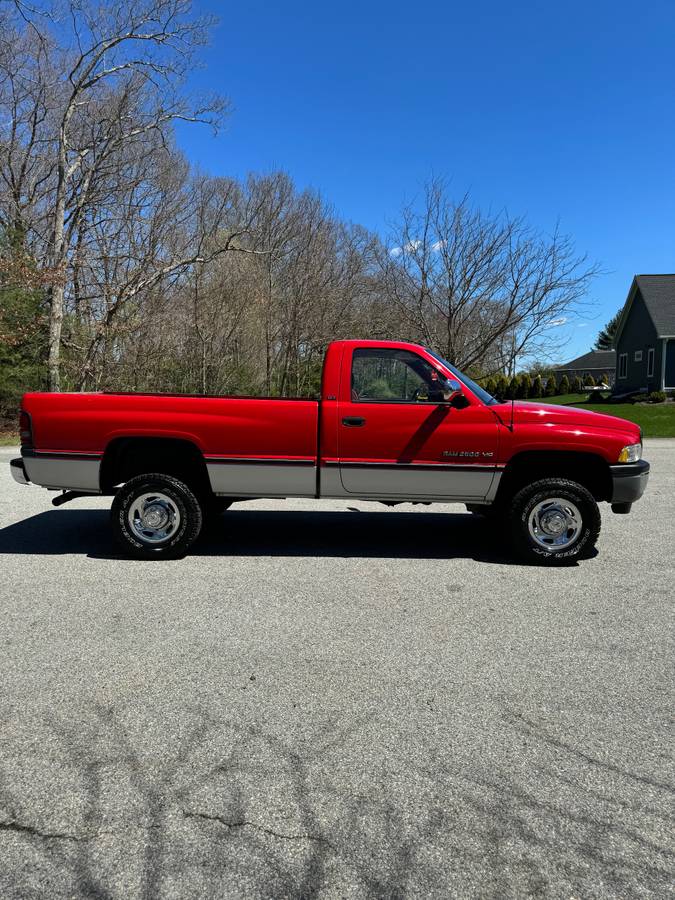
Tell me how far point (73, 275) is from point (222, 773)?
71.7ft

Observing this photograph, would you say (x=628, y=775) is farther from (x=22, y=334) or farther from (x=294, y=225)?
(x=294, y=225)

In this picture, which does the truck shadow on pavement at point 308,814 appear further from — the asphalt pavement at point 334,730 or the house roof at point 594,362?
the house roof at point 594,362

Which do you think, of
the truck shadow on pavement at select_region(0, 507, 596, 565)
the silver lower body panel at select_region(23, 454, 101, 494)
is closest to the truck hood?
the truck shadow on pavement at select_region(0, 507, 596, 565)

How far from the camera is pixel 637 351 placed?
3488 cm

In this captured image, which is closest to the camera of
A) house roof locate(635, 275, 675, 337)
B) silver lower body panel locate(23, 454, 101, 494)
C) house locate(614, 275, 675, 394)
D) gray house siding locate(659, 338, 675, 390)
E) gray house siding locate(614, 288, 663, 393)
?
silver lower body panel locate(23, 454, 101, 494)

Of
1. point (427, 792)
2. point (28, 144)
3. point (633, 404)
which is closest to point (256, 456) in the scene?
point (427, 792)

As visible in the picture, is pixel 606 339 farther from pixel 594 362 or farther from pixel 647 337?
pixel 647 337

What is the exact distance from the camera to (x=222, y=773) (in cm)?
244

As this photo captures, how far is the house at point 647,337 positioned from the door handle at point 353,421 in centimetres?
3118

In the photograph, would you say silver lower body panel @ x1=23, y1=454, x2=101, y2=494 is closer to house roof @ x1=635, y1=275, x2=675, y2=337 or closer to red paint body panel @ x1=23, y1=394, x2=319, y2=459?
red paint body panel @ x1=23, y1=394, x2=319, y2=459

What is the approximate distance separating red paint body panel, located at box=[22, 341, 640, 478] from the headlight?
5 centimetres

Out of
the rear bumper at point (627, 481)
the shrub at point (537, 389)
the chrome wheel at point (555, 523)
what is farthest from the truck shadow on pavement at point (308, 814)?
the shrub at point (537, 389)

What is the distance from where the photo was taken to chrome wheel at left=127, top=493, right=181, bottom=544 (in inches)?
212

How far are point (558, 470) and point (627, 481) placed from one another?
1.96 ft
